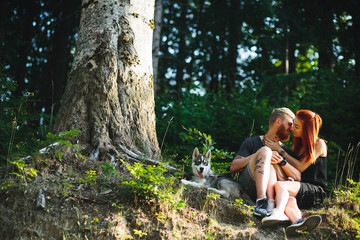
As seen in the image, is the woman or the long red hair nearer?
the woman

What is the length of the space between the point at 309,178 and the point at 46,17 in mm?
10454

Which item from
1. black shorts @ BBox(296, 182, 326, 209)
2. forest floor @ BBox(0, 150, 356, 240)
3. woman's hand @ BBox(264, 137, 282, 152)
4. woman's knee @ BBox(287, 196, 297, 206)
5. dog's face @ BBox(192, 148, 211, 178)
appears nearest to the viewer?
forest floor @ BBox(0, 150, 356, 240)

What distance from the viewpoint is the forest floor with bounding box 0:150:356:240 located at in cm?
345

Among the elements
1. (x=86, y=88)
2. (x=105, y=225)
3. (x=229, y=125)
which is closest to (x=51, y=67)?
(x=229, y=125)

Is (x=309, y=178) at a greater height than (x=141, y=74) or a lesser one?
lesser

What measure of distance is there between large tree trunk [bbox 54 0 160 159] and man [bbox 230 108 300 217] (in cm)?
136

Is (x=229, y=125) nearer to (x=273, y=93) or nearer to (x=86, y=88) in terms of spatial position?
(x=273, y=93)

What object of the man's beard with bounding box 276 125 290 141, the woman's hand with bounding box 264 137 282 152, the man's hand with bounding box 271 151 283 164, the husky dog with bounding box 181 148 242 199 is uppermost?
the man's beard with bounding box 276 125 290 141

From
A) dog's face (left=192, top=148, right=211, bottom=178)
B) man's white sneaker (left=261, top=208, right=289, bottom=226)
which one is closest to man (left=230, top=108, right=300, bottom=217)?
man's white sneaker (left=261, top=208, right=289, bottom=226)

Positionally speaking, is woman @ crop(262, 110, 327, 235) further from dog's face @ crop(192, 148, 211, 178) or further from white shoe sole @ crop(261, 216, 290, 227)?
dog's face @ crop(192, 148, 211, 178)

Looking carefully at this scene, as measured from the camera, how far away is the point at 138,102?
506 centimetres

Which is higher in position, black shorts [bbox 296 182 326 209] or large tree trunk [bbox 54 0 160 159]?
large tree trunk [bbox 54 0 160 159]

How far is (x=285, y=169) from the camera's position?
4691 millimetres

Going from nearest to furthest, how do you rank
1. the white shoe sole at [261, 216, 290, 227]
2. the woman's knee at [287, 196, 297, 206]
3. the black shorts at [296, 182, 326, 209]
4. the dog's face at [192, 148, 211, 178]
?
the white shoe sole at [261, 216, 290, 227], the woman's knee at [287, 196, 297, 206], the black shorts at [296, 182, 326, 209], the dog's face at [192, 148, 211, 178]
